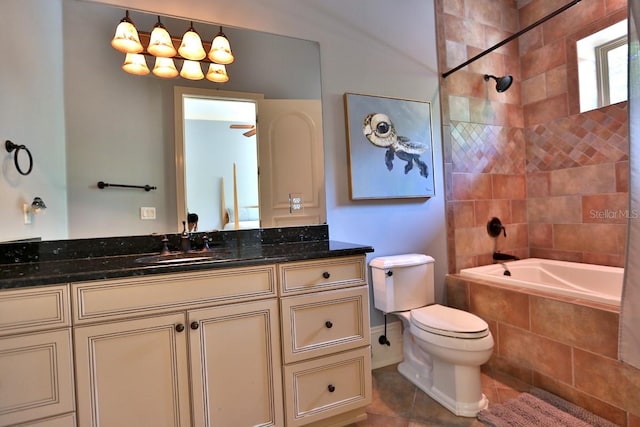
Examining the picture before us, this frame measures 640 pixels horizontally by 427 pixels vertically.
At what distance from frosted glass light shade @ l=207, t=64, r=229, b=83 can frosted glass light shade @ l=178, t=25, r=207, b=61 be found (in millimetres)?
81

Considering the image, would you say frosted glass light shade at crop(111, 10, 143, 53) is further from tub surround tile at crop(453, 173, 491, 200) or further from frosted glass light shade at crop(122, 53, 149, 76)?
tub surround tile at crop(453, 173, 491, 200)

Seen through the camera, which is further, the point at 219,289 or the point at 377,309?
the point at 377,309

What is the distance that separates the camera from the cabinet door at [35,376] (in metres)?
1.01

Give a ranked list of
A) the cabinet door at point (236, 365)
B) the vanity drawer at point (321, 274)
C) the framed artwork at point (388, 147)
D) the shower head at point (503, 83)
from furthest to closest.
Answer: the shower head at point (503, 83)
the framed artwork at point (388, 147)
the vanity drawer at point (321, 274)
the cabinet door at point (236, 365)

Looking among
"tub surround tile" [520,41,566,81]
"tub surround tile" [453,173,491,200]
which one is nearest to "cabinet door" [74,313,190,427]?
"tub surround tile" [453,173,491,200]

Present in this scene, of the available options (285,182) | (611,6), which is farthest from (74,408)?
(611,6)

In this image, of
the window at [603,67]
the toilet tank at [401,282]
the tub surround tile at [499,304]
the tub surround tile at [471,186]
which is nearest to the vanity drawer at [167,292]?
the toilet tank at [401,282]

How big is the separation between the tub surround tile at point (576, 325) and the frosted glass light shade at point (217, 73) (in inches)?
88.3

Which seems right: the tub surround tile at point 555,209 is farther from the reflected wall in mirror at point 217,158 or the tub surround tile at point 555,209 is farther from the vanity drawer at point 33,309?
the vanity drawer at point 33,309

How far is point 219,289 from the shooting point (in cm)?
127

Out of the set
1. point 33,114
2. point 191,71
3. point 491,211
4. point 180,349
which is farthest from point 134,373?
point 491,211

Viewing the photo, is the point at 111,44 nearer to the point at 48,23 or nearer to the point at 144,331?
the point at 48,23

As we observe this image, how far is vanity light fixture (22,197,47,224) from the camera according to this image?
1399 mm

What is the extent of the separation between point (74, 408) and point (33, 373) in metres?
0.18
